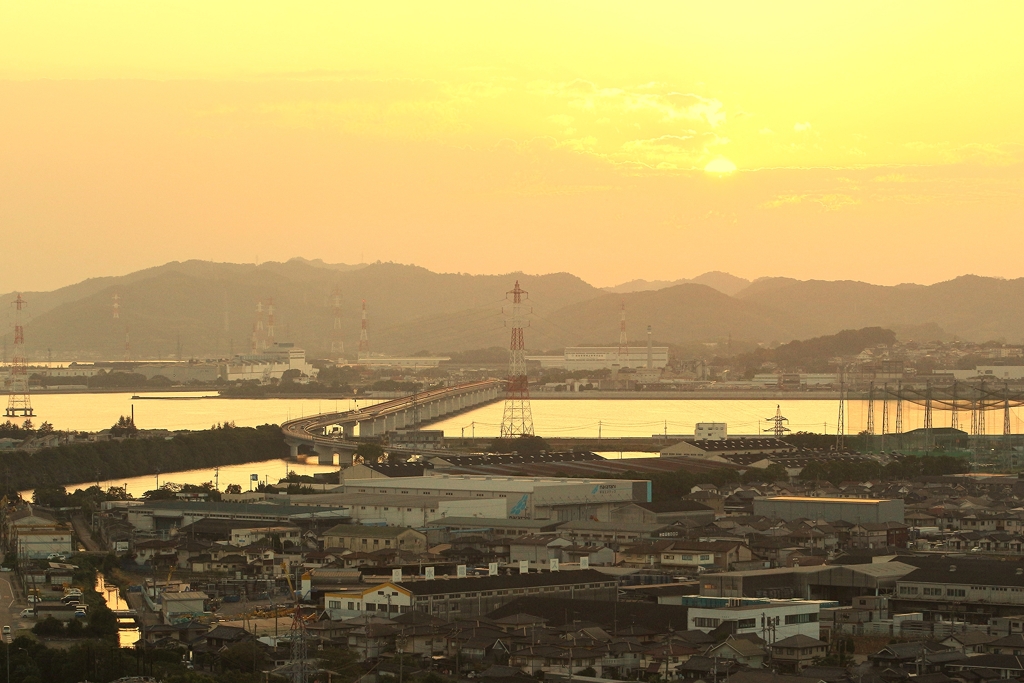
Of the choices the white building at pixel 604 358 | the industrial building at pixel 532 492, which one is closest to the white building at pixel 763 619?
the industrial building at pixel 532 492

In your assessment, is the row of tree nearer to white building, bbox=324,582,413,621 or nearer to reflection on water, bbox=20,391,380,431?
reflection on water, bbox=20,391,380,431

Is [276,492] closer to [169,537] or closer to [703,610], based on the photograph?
[169,537]

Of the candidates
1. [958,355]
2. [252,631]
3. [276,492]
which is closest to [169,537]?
[276,492]

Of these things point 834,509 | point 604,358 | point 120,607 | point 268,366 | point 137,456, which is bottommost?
point 120,607

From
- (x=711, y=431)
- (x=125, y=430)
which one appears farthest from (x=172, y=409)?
(x=711, y=431)

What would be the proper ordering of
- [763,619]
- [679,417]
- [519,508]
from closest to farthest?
[763,619], [519,508], [679,417]

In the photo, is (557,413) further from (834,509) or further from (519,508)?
(834,509)
